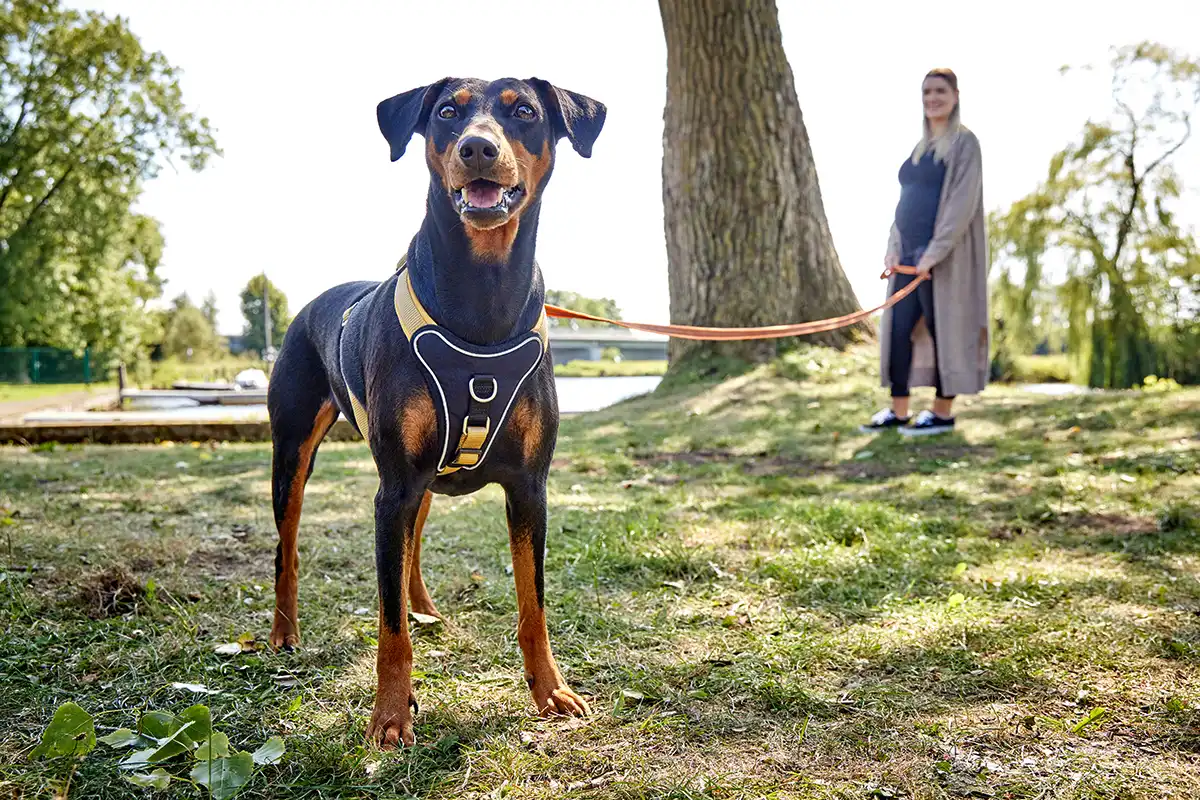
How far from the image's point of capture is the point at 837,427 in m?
8.40

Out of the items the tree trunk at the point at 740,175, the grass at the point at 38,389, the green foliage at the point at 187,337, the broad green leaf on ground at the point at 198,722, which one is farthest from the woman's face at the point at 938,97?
the green foliage at the point at 187,337

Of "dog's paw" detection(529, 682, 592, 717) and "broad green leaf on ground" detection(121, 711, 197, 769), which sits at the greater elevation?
"broad green leaf on ground" detection(121, 711, 197, 769)

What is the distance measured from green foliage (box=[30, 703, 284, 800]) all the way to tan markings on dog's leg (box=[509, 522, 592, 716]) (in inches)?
29.0

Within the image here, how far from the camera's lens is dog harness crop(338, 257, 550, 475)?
8.31 feet

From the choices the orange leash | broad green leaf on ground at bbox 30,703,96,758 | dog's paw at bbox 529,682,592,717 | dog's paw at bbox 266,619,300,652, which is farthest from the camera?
the orange leash

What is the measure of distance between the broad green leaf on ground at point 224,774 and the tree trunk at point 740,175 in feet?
27.6

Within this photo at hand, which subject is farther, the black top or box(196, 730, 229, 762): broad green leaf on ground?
the black top

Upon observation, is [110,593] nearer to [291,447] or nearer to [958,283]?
A: [291,447]

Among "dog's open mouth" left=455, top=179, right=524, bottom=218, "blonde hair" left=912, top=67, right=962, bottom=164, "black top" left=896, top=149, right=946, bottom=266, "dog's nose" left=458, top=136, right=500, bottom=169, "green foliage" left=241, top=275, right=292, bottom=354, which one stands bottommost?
"dog's open mouth" left=455, top=179, right=524, bottom=218

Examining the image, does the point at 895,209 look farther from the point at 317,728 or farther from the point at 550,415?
the point at 317,728

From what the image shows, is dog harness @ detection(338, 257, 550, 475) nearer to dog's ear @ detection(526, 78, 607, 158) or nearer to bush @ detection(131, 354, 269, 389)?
dog's ear @ detection(526, 78, 607, 158)

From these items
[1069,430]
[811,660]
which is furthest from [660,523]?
[1069,430]

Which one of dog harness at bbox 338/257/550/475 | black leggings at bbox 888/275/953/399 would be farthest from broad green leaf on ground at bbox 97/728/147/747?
black leggings at bbox 888/275/953/399

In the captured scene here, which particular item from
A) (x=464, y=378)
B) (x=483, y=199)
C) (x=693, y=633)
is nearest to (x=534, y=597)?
(x=464, y=378)
